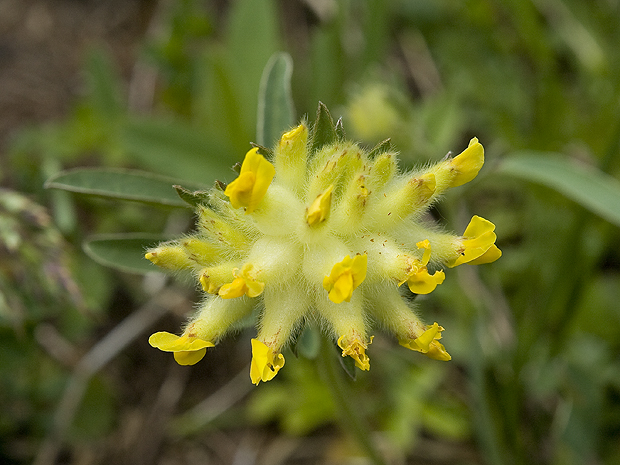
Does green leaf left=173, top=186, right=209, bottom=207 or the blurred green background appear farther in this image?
the blurred green background

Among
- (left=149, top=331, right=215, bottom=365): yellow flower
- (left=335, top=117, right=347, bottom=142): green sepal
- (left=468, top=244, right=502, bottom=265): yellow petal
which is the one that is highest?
(left=335, top=117, right=347, bottom=142): green sepal

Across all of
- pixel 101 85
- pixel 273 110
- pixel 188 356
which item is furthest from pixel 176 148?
pixel 188 356

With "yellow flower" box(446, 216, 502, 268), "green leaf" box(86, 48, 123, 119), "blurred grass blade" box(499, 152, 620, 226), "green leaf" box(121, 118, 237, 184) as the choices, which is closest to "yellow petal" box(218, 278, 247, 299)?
"yellow flower" box(446, 216, 502, 268)

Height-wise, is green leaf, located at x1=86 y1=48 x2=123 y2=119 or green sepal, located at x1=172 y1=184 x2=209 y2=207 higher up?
green sepal, located at x1=172 y1=184 x2=209 y2=207

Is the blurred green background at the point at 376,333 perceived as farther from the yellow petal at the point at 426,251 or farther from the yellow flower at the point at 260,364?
the yellow flower at the point at 260,364

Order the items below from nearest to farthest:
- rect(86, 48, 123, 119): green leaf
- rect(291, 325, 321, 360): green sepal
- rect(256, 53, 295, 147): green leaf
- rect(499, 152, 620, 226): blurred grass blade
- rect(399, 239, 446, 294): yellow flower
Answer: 1. rect(399, 239, 446, 294): yellow flower
2. rect(291, 325, 321, 360): green sepal
3. rect(256, 53, 295, 147): green leaf
4. rect(499, 152, 620, 226): blurred grass blade
5. rect(86, 48, 123, 119): green leaf

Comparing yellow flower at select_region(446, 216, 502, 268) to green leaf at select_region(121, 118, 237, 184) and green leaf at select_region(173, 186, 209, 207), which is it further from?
green leaf at select_region(121, 118, 237, 184)

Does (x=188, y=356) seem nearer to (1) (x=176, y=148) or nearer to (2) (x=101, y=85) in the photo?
(1) (x=176, y=148)

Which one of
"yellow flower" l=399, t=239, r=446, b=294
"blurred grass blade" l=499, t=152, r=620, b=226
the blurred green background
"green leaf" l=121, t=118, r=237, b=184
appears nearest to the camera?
"yellow flower" l=399, t=239, r=446, b=294

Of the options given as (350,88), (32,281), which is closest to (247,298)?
(32,281)
